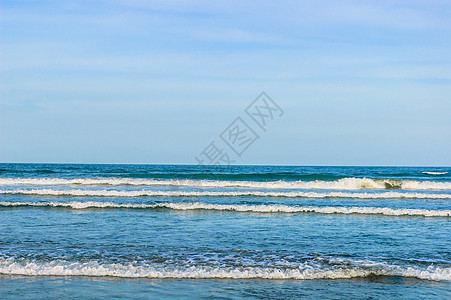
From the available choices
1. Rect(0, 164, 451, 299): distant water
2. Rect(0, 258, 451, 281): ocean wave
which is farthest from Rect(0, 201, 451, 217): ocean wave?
Rect(0, 258, 451, 281): ocean wave

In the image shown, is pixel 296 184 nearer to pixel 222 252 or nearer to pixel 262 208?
pixel 262 208

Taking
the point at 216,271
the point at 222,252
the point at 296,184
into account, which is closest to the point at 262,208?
the point at 222,252

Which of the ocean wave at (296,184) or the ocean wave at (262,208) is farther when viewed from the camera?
the ocean wave at (296,184)

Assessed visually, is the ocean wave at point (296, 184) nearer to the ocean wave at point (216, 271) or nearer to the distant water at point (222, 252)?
the distant water at point (222, 252)

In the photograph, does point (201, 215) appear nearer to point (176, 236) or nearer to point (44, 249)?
point (176, 236)

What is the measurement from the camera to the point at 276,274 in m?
8.02

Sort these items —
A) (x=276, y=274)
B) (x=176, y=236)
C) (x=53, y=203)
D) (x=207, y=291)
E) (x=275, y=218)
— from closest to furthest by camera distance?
1. (x=207, y=291)
2. (x=276, y=274)
3. (x=176, y=236)
4. (x=275, y=218)
5. (x=53, y=203)

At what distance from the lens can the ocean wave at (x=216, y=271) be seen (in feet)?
26.1

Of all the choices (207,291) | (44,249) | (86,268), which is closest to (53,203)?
(44,249)

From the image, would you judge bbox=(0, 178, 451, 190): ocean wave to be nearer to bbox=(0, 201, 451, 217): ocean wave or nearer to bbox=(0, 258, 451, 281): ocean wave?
bbox=(0, 201, 451, 217): ocean wave

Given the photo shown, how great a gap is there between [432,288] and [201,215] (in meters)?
9.69

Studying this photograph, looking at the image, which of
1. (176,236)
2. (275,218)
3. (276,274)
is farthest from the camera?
(275,218)

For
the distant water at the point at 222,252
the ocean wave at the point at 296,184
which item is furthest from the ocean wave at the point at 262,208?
the ocean wave at the point at 296,184

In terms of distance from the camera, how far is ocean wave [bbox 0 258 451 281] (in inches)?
313
